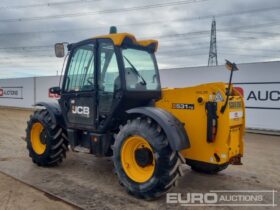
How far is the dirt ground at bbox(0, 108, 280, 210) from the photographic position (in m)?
4.53

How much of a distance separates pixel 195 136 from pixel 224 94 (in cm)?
75

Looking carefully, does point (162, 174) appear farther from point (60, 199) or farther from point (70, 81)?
point (70, 81)

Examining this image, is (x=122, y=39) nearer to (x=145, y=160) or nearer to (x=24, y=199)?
(x=145, y=160)

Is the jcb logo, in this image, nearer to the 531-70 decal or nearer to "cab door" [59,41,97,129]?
"cab door" [59,41,97,129]

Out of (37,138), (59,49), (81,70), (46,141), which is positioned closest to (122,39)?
(81,70)

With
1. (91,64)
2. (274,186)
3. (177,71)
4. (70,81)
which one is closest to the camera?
(274,186)

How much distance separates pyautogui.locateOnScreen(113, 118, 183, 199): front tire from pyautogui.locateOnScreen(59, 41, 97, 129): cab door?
0.94m

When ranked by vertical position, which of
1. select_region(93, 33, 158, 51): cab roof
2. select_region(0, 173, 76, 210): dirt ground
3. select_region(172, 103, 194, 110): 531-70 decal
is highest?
select_region(93, 33, 158, 51): cab roof

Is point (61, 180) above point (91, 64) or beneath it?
beneath

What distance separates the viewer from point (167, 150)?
436cm

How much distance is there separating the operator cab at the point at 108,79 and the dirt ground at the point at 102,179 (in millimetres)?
884

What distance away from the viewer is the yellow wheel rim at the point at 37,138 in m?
6.48

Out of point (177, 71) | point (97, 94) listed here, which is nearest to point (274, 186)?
point (97, 94)

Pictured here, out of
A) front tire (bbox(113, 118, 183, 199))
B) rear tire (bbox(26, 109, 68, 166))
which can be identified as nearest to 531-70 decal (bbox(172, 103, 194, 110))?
front tire (bbox(113, 118, 183, 199))
